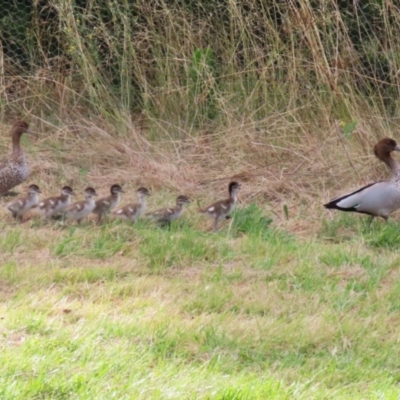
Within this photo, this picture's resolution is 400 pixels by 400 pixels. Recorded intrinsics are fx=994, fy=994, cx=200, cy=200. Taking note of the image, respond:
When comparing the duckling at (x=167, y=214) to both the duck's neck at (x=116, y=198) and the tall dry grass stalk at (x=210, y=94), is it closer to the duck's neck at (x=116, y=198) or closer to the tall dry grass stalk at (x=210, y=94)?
the duck's neck at (x=116, y=198)

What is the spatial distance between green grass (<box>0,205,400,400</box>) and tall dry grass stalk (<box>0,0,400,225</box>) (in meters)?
1.46

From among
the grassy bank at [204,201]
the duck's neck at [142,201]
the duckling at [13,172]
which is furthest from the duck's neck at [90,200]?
the duckling at [13,172]

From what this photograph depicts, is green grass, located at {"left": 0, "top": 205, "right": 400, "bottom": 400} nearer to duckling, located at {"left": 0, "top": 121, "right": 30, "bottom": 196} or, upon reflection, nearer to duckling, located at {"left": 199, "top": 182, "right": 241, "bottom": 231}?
duckling, located at {"left": 199, "top": 182, "right": 241, "bottom": 231}

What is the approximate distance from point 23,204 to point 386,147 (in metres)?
3.03

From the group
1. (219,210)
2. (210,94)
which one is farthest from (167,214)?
(210,94)

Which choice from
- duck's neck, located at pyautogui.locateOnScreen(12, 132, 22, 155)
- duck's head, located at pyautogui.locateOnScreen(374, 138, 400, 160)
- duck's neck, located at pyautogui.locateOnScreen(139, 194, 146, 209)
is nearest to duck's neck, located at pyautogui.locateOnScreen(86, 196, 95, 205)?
duck's neck, located at pyautogui.locateOnScreen(139, 194, 146, 209)

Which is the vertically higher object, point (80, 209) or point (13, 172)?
point (13, 172)

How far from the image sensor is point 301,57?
1009 cm

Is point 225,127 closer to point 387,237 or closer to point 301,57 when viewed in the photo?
point 301,57

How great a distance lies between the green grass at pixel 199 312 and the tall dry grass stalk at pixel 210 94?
4.79ft

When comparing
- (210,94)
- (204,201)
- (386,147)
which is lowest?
(204,201)

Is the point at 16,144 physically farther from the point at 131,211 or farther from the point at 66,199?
the point at 131,211

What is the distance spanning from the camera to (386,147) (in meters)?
8.31

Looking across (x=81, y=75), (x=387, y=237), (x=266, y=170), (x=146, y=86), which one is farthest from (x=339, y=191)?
(x=81, y=75)
